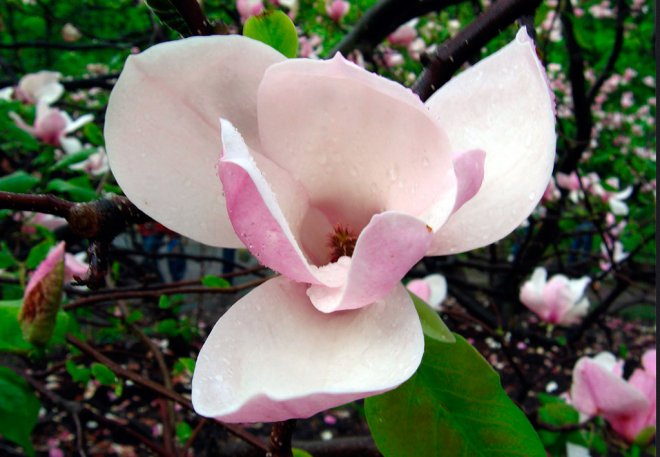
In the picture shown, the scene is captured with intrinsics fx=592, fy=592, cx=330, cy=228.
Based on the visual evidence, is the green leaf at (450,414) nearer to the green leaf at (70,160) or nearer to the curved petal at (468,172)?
the curved petal at (468,172)

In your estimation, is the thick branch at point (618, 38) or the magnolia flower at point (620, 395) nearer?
the magnolia flower at point (620, 395)

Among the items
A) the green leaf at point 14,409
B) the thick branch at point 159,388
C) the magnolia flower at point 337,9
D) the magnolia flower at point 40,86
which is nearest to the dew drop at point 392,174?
the thick branch at point 159,388

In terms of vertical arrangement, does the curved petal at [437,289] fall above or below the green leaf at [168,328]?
above

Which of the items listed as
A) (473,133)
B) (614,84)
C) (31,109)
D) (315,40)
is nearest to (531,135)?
(473,133)

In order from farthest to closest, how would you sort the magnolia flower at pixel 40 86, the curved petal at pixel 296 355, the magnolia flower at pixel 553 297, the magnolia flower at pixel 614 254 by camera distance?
the magnolia flower at pixel 614 254 < the magnolia flower at pixel 553 297 < the magnolia flower at pixel 40 86 < the curved petal at pixel 296 355

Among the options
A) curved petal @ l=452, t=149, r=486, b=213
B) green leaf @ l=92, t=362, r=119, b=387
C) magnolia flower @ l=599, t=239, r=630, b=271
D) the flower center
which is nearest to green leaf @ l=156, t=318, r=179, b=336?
green leaf @ l=92, t=362, r=119, b=387

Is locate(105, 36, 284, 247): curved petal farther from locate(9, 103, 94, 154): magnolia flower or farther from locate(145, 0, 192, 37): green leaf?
locate(9, 103, 94, 154): magnolia flower

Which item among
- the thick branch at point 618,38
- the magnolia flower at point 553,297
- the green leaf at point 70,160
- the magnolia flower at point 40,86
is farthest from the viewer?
the thick branch at point 618,38

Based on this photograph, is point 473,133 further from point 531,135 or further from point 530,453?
point 530,453
